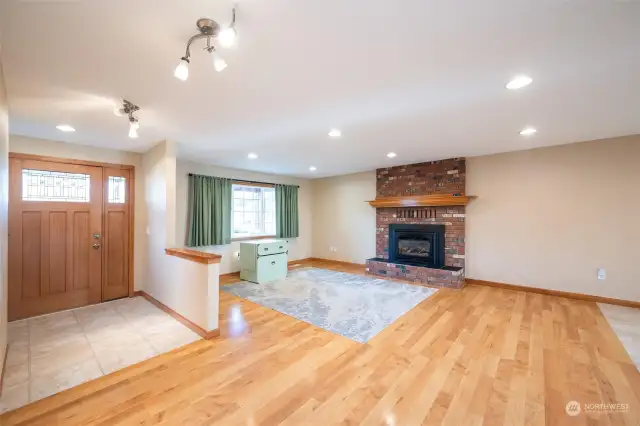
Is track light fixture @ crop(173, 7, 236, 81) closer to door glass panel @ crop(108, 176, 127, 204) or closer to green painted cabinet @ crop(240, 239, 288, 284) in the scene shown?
door glass panel @ crop(108, 176, 127, 204)

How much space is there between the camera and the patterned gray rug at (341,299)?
10.0ft

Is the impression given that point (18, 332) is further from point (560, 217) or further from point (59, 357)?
point (560, 217)

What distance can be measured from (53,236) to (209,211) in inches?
85.2

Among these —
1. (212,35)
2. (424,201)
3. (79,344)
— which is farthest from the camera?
(424,201)

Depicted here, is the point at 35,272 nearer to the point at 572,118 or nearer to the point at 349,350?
the point at 349,350

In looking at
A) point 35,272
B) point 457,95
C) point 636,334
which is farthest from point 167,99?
point 636,334

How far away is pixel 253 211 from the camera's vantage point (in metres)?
6.18

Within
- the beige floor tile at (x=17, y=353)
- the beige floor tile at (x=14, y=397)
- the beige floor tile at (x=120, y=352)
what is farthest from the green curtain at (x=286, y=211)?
the beige floor tile at (x=14, y=397)

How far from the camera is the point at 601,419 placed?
1646 mm

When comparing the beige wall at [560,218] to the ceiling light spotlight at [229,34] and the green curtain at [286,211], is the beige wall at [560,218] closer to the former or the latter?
the green curtain at [286,211]

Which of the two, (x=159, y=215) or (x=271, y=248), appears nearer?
(x=159, y=215)

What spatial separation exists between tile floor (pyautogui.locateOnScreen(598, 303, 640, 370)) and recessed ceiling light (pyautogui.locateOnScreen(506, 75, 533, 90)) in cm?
253

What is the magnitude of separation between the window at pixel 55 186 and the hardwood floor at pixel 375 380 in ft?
9.10

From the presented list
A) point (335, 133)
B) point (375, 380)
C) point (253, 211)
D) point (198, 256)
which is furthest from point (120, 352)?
point (253, 211)
